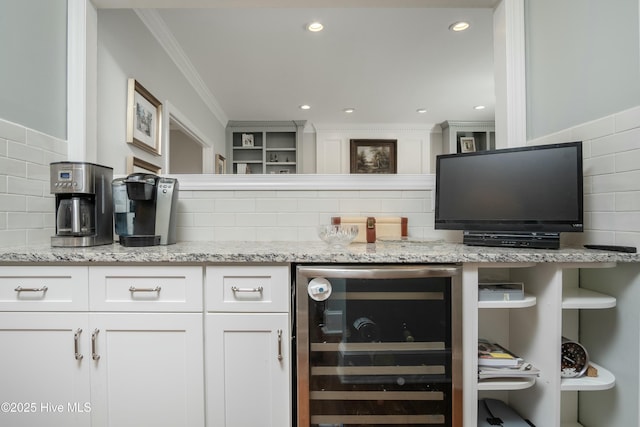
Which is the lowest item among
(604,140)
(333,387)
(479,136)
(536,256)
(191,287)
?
(333,387)

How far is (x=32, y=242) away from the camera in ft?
4.42

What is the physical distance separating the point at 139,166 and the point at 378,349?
72.2 inches

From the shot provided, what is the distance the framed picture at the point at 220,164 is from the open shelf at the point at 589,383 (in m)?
4.04

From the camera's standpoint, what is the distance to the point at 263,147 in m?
4.91

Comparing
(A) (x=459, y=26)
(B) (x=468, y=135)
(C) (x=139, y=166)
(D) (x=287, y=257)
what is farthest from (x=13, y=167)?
(B) (x=468, y=135)

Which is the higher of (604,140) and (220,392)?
(604,140)

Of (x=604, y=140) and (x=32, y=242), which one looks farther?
(x=32, y=242)

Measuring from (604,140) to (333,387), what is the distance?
4.58 ft

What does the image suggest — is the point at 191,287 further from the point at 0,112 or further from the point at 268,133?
the point at 268,133

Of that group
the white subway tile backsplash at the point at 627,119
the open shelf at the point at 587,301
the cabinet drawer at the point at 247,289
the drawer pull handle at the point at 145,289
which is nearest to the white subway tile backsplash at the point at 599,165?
the white subway tile backsplash at the point at 627,119

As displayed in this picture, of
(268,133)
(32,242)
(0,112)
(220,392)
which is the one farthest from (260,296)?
(268,133)

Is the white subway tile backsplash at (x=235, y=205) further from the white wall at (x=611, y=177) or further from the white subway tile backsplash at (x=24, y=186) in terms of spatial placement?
the white wall at (x=611, y=177)

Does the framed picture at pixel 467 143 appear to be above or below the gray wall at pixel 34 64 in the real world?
above

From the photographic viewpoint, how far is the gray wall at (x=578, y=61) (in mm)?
1058
